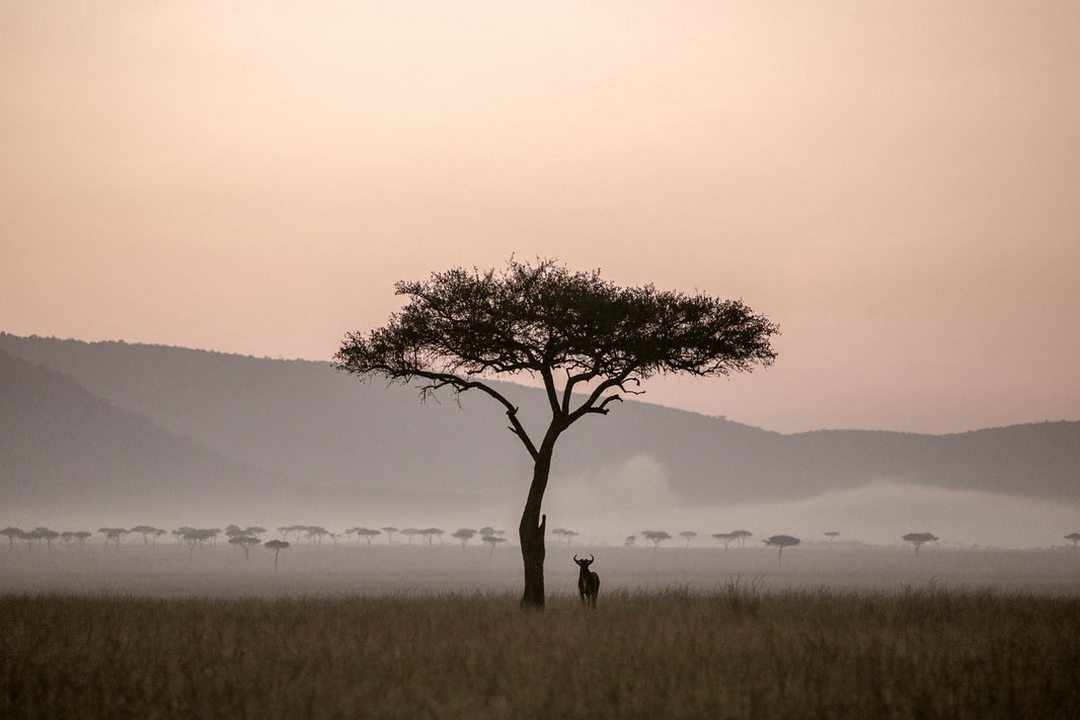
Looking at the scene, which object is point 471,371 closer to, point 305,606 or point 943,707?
point 305,606

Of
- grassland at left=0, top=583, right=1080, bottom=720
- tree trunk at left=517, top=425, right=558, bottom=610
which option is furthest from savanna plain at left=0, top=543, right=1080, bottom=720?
tree trunk at left=517, top=425, right=558, bottom=610

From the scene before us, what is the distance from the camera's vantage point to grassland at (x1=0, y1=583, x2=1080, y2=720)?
16.5 m

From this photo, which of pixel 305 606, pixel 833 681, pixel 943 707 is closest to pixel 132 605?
pixel 305 606

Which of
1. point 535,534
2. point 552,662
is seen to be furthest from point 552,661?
point 535,534

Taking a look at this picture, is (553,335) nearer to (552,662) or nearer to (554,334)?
(554,334)

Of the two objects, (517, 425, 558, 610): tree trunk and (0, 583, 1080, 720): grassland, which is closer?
(0, 583, 1080, 720): grassland

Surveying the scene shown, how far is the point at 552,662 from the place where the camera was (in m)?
20.5

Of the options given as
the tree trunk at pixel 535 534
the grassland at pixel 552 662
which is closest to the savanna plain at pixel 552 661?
the grassland at pixel 552 662

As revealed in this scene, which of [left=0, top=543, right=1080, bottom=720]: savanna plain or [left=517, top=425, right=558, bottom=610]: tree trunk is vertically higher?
[left=517, top=425, right=558, bottom=610]: tree trunk

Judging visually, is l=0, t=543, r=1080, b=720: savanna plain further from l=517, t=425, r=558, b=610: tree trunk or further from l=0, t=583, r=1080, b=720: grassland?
l=517, t=425, r=558, b=610: tree trunk

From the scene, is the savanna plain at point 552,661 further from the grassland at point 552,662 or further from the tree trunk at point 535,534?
the tree trunk at point 535,534

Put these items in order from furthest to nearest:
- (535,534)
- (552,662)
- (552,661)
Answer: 1. (535,534)
2. (552,661)
3. (552,662)

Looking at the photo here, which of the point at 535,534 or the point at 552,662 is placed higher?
the point at 535,534

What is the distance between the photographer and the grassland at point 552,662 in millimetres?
16453
